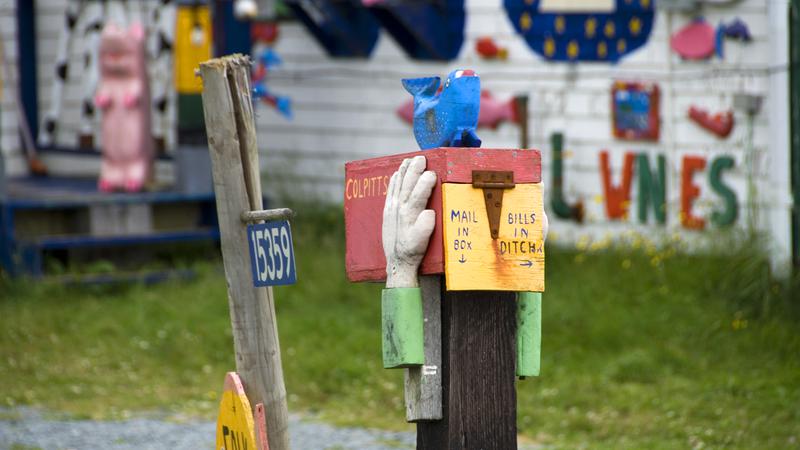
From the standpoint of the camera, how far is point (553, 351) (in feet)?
27.4

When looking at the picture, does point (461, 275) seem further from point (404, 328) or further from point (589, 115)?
point (589, 115)

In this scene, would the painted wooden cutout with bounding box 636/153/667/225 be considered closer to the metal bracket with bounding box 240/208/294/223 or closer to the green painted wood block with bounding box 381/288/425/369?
the metal bracket with bounding box 240/208/294/223

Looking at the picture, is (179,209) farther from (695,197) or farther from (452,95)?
(452,95)

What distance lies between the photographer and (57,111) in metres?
13.8

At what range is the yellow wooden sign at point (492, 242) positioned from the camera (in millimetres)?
4305

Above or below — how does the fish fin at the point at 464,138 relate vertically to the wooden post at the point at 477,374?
above

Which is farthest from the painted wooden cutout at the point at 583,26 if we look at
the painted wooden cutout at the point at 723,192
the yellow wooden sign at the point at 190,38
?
the yellow wooden sign at the point at 190,38

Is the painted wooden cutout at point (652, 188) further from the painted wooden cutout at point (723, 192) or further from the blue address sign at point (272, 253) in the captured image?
the blue address sign at point (272, 253)

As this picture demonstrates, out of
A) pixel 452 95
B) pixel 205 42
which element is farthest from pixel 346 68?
pixel 452 95

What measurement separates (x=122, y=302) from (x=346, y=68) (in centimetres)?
301

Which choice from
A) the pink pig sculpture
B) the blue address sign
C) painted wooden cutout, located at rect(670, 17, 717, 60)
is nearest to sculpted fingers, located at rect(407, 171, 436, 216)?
the blue address sign

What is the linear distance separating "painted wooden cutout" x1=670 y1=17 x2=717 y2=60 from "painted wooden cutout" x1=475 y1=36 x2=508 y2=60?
149cm

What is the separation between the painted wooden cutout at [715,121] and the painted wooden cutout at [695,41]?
1.28 feet

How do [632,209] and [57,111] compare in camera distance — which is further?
[57,111]
